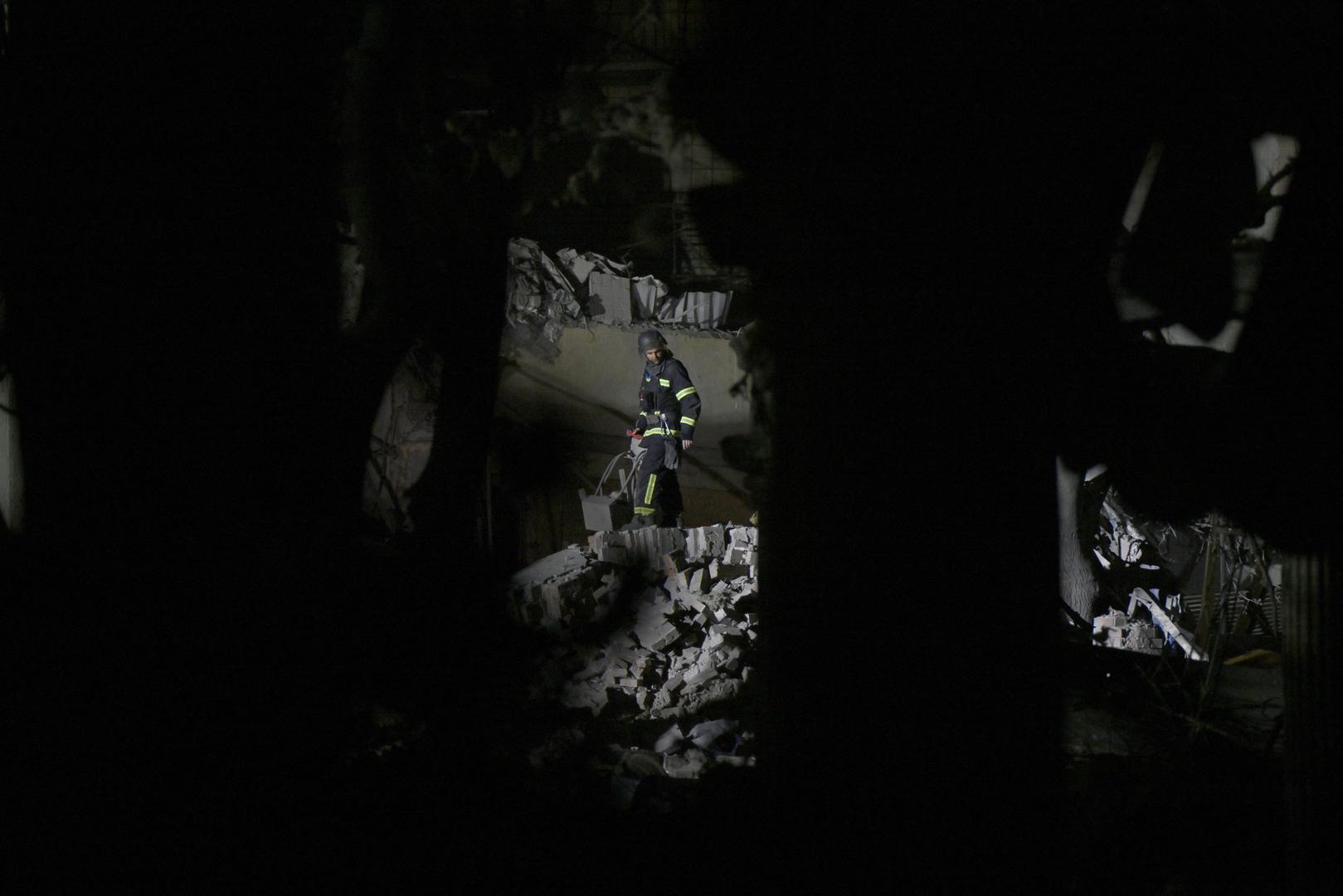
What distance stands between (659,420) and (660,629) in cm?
274

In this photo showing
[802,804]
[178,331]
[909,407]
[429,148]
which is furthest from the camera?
[429,148]

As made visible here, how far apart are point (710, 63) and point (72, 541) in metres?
2.68

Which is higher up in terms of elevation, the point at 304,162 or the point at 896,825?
the point at 304,162

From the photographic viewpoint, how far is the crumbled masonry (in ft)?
15.8

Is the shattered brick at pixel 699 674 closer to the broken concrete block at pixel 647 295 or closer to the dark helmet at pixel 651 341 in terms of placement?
the dark helmet at pixel 651 341

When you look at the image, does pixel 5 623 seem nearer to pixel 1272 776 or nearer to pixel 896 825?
pixel 896 825

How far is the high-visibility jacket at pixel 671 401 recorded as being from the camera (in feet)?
30.4

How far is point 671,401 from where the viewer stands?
9305 millimetres

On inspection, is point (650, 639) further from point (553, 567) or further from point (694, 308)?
point (694, 308)

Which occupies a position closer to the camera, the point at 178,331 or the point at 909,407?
the point at 909,407

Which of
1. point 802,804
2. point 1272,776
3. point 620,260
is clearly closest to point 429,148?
point 802,804

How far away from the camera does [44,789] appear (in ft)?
9.98

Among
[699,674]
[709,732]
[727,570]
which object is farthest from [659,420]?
[709,732]

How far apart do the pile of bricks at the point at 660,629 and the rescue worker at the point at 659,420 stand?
3.19 feet
